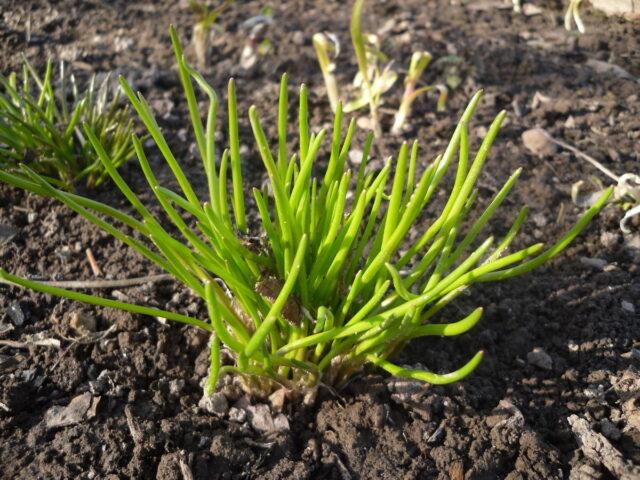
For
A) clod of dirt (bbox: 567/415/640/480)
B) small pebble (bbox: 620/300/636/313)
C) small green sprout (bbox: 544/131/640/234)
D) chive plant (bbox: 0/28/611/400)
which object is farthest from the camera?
small green sprout (bbox: 544/131/640/234)

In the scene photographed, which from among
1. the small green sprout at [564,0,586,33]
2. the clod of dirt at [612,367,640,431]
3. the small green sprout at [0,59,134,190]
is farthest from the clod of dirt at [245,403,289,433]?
the small green sprout at [564,0,586,33]

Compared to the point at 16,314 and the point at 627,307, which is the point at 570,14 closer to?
the point at 627,307

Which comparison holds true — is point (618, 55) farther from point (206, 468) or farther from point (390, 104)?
point (206, 468)

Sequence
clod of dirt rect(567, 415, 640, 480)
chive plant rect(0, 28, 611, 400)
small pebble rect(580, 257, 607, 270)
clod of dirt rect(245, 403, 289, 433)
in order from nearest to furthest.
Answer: chive plant rect(0, 28, 611, 400) → clod of dirt rect(567, 415, 640, 480) → clod of dirt rect(245, 403, 289, 433) → small pebble rect(580, 257, 607, 270)

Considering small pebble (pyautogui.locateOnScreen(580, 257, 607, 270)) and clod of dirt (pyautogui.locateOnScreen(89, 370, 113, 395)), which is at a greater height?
clod of dirt (pyautogui.locateOnScreen(89, 370, 113, 395))

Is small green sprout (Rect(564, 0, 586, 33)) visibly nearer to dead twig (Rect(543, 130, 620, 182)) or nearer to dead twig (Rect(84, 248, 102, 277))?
dead twig (Rect(543, 130, 620, 182))

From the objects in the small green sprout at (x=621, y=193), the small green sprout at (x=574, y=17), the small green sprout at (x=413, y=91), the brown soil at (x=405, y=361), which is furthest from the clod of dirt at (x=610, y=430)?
the small green sprout at (x=574, y=17)
